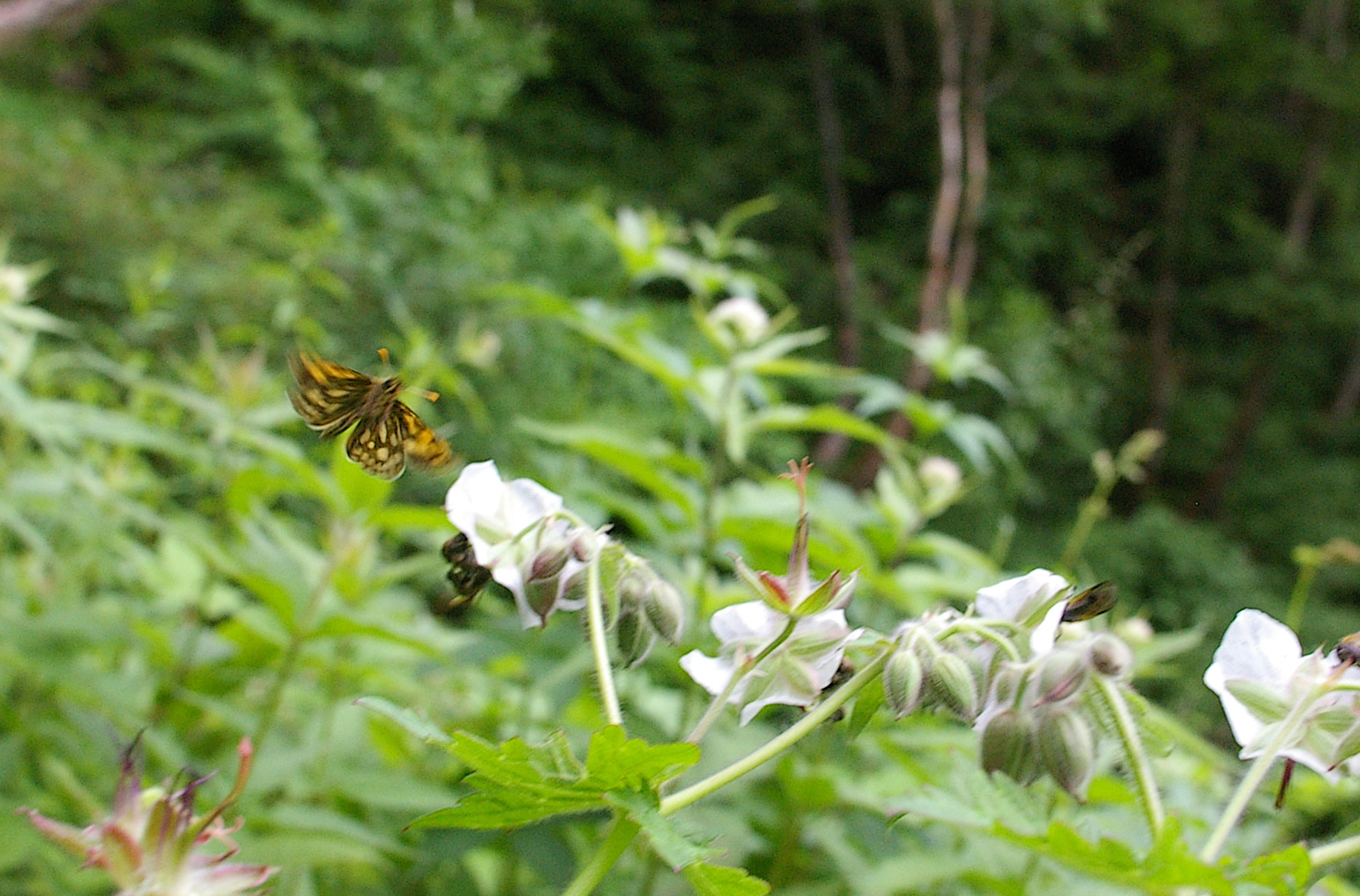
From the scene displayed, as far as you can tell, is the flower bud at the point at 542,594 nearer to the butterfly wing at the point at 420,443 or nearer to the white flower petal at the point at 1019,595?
the butterfly wing at the point at 420,443

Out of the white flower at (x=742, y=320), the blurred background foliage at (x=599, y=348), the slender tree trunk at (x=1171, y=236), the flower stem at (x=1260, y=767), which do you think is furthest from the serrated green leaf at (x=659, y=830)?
the slender tree trunk at (x=1171, y=236)

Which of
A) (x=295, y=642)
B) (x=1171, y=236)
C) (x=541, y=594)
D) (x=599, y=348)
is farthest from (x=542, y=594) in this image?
(x=1171, y=236)

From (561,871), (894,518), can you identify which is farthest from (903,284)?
(561,871)

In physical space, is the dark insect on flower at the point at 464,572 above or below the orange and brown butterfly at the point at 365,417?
below

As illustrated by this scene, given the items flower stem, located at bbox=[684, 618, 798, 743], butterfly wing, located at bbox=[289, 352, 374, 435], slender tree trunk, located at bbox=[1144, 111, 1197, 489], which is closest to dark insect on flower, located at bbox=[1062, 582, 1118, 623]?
flower stem, located at bbox=[684, 618, 798, 743]

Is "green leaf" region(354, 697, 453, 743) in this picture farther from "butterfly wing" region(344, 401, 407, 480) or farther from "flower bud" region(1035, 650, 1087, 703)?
"flower bud" region(1035, 650, 1087, 703)

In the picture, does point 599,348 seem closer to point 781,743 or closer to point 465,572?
point 465,572

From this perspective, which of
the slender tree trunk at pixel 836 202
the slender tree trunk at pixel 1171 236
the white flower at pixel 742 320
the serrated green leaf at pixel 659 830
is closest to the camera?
the serrated green leaf at pixel 659 830
